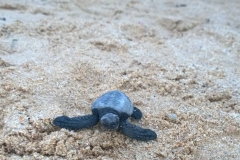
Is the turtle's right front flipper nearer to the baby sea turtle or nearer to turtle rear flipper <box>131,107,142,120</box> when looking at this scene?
the baby sea turtle

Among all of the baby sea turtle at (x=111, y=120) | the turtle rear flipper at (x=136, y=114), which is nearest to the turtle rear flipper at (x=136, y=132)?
the baby sea turtle at (x=111, y=120)

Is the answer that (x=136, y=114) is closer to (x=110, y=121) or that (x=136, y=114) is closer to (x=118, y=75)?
(x=110, y=121)

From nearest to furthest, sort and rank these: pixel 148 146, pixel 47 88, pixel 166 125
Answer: pixel 148 146
pixel 166 125
pixel 47 88

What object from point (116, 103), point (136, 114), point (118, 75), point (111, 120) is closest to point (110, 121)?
point (111, 120)

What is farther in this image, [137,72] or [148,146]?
[137,72]

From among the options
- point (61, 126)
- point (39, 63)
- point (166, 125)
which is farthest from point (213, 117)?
point (39, 63)

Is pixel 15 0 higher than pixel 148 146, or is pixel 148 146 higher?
pixel 15 0

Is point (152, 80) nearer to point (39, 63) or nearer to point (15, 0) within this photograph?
point (39, 63)
